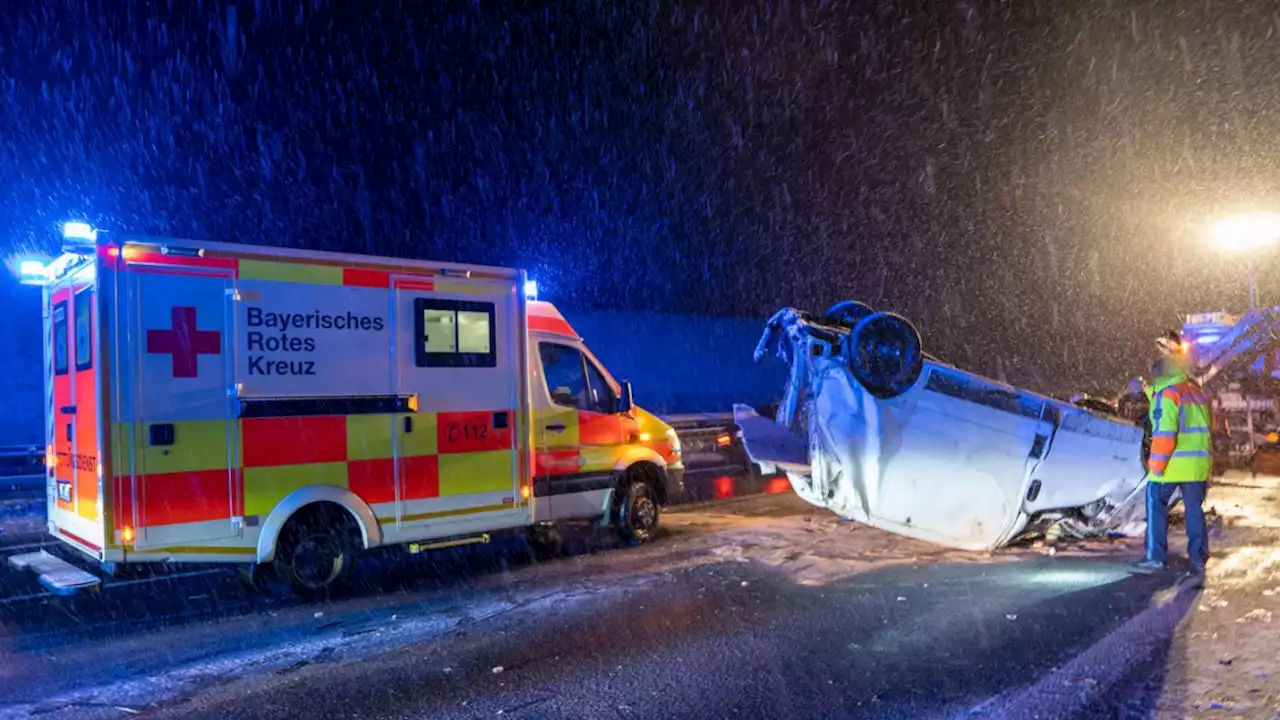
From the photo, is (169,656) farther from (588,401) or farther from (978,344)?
(978,344)

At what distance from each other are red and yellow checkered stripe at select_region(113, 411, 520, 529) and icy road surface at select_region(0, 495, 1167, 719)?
74cm

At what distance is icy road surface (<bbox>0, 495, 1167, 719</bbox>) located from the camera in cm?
399

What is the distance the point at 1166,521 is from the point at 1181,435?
61 centimetres

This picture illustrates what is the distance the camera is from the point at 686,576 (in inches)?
251

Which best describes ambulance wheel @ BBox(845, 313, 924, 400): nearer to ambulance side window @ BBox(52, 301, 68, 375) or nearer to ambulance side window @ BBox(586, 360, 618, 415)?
ambulance side window @ BBox(586, 360, 618, 415)

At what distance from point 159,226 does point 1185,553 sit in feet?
51.8

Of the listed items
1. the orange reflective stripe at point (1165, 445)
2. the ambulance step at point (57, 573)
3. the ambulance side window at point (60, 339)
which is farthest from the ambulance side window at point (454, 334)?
the orange reflective stripe at point (1165, 445)

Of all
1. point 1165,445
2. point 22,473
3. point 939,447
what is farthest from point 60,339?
point 1165,445

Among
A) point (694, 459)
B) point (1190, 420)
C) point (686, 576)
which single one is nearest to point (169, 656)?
point (686, 576)

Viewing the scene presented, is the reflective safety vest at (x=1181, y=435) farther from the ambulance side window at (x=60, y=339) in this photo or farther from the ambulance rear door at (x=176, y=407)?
the ambulance side window at (x=60, y=339)

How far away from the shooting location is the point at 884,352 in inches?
243

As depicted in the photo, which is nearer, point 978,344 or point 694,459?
point 694,459

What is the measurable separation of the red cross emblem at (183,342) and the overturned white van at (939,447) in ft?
12.9

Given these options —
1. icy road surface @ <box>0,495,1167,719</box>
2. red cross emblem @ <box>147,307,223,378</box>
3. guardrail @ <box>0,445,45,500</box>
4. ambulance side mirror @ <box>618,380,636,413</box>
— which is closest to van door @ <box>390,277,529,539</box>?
icy road surface @ <box>0,495,1167,719</box>
